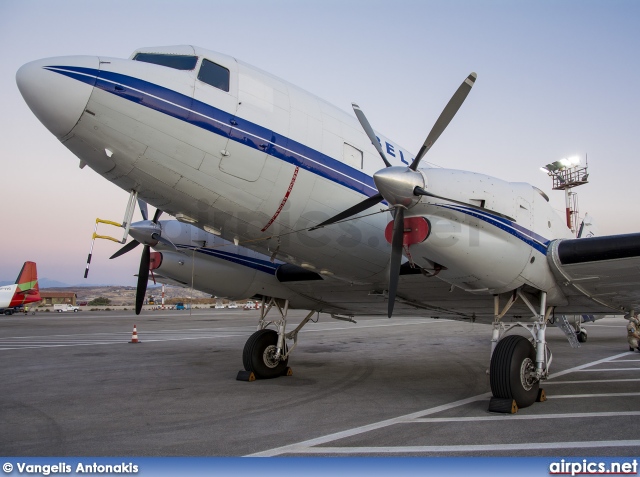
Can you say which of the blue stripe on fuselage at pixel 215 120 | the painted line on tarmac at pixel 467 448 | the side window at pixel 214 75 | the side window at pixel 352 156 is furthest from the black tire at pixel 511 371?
the side window at pixel 214 75

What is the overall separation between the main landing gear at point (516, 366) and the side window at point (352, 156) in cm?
364

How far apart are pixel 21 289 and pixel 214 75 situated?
51.4 meters

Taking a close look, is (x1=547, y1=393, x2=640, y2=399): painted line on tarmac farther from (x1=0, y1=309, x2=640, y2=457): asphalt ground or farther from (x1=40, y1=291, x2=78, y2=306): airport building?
(x1=40, y1=291, x2=78, y2=306): airport building

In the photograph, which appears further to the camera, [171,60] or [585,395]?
[585,395]

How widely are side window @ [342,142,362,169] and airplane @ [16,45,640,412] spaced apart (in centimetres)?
3

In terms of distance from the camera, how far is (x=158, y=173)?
288 inches

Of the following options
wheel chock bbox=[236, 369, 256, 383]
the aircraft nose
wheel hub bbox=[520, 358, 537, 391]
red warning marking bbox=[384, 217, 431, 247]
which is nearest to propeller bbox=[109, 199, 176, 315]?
wheel chock bbox=[236, 369, 256, 383]

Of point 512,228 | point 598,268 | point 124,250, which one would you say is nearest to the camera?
point 512,228

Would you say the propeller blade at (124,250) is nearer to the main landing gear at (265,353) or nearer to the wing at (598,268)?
the main landing gear at (265,353)

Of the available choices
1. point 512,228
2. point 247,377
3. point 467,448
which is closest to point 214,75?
point 512,228

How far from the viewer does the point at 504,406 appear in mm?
7777

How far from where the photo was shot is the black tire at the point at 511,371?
25.8 ft

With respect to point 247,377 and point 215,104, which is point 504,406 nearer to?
point 247,377

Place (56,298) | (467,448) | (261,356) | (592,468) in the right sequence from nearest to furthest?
(592,468)
(467,448)
(261,356)
(56,298)
